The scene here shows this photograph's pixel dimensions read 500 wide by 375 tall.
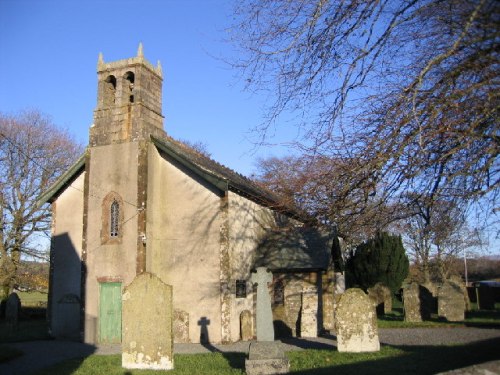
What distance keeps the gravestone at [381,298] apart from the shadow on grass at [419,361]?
42.8 feet

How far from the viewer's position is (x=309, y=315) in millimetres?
18281

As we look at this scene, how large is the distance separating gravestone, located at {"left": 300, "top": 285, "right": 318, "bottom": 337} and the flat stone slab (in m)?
7.72

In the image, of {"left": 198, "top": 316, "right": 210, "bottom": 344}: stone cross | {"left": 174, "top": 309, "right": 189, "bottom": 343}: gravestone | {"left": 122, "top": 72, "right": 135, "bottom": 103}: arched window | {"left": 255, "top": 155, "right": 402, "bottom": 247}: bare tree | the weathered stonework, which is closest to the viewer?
{"left": 255, "top": 155, "right": 402, "bottom": 247}: bare tree

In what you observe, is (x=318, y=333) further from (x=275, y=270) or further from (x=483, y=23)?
(x=483, y=23)

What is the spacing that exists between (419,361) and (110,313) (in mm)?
11837

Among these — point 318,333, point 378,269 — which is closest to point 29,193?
point 318,333

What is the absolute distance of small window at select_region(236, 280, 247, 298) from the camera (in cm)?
1811

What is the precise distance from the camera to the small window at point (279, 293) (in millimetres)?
19359

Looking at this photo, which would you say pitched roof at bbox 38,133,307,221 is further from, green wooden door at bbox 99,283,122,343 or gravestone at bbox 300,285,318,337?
green wooden door at bbox 99,283,122,343

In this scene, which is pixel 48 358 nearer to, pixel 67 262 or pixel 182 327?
pixel 182 327

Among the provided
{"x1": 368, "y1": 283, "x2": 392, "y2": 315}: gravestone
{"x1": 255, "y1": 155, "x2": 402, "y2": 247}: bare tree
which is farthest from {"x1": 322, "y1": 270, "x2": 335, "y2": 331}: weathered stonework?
{"x1": 255, "y1": 155, "x2": 402, "y2": 247}: bare tree

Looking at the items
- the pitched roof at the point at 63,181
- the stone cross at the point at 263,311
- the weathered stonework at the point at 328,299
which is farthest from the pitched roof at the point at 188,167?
the stone cross at the point at 263,311

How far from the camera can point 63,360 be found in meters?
13.2

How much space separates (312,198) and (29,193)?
26.8 m
